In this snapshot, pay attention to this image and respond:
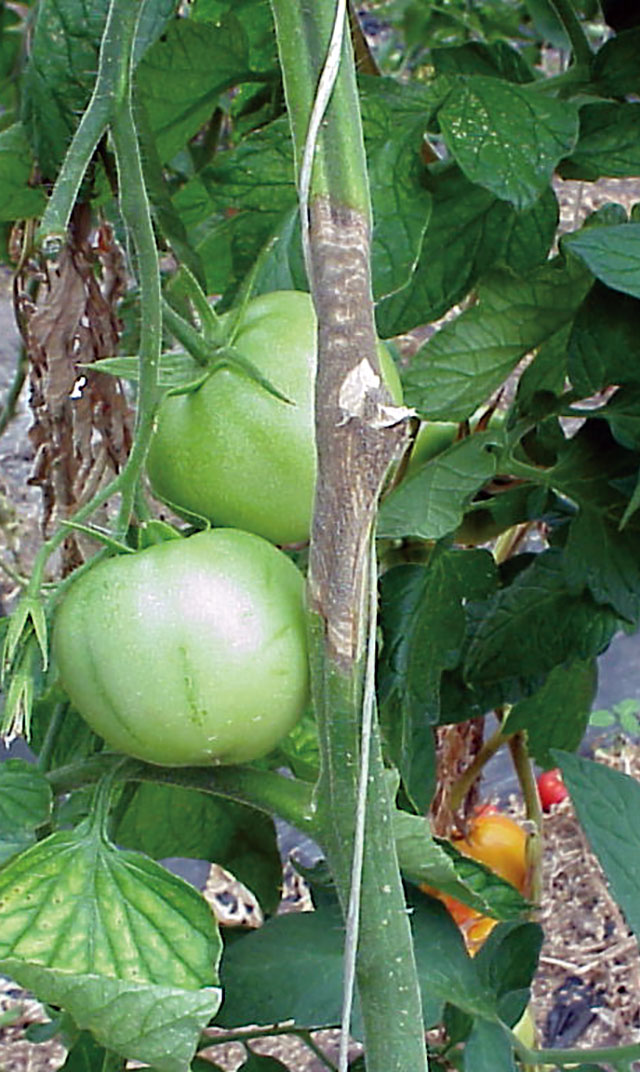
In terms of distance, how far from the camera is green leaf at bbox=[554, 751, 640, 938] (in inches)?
21.8

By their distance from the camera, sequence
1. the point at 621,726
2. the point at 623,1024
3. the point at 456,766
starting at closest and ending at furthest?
1. the point at 456,766
2. the point at 623,1024
3. the point at 621,726

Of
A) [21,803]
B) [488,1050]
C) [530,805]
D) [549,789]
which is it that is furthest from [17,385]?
[549,789]

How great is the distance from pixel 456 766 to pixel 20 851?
2.28 feet

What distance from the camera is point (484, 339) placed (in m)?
0.62

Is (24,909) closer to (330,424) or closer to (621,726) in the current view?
(330,424)

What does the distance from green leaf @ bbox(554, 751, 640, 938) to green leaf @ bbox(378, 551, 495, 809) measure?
0.35 feet

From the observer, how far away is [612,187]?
3.08 metres

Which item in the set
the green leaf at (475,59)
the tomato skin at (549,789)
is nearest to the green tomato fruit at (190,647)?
the green leaf at (475,59)

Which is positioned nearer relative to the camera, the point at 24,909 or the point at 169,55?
the point at 24,909

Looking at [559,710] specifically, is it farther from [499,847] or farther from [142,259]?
[142,259]

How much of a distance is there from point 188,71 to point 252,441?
262mm

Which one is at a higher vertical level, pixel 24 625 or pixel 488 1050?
pixel 24 625

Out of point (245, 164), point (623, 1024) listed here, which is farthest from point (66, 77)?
point (623, 1024)

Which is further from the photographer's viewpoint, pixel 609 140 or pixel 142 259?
pixel 609 140
